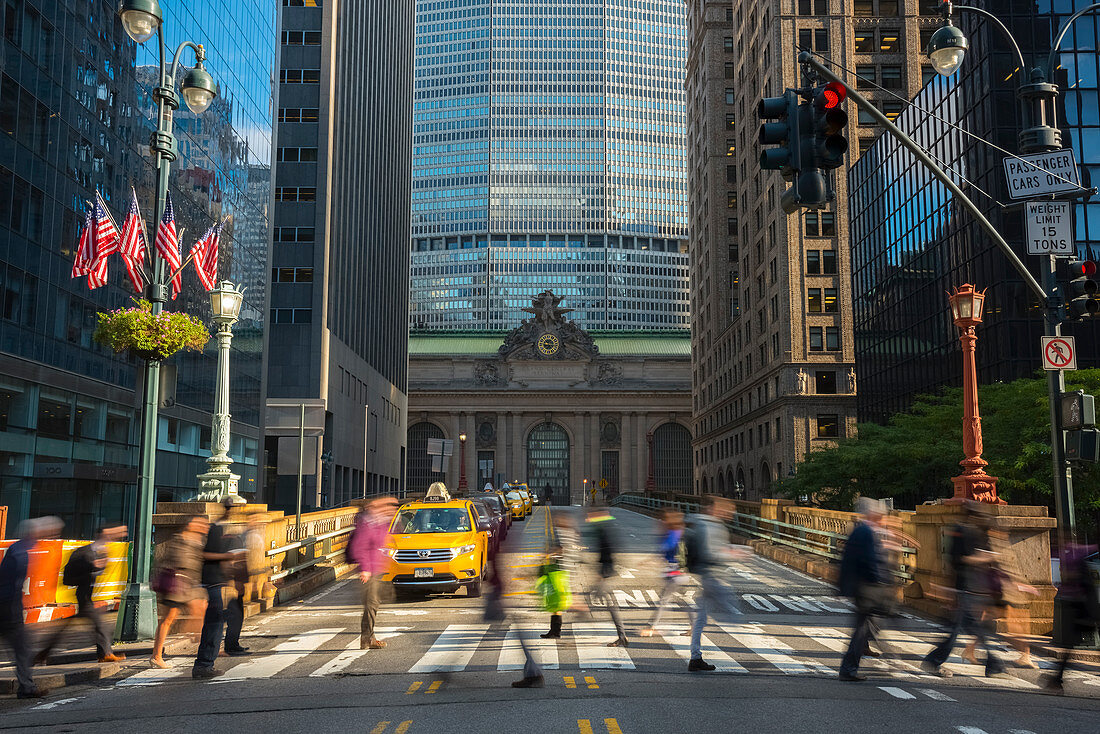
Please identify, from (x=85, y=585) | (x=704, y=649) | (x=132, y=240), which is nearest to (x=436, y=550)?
(x=704, y=649)

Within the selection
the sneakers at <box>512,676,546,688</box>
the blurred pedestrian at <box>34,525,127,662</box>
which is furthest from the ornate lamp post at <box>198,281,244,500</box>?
the sneakers at <box>512,676,546,688</box>

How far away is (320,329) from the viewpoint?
5684cm

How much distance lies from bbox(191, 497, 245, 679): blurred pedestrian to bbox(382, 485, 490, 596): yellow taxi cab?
6164 mm

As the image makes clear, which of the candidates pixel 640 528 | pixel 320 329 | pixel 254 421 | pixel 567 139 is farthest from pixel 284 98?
pixel 567 139

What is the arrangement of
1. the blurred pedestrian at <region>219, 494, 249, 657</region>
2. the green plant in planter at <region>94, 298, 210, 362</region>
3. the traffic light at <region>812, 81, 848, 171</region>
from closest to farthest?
the traffic light at <region>812, 81, 848, 171</region> → the blurred pedestrian at <region>219, 494, 249, 657</region> → the green plant in planter at <region>94, 298, 210, 362</region>

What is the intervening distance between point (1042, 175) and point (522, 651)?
34.1 ft

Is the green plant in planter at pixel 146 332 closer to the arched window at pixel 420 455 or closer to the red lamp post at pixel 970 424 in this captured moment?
the red lamp post at pixel 970 424

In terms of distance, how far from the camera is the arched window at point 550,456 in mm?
121000

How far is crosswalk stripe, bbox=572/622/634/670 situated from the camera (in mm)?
12195

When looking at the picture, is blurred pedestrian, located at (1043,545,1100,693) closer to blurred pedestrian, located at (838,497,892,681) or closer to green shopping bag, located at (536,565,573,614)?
blurred pedestrian, located at (838,497,892,681)

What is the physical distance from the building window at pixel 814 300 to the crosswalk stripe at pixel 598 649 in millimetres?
55478

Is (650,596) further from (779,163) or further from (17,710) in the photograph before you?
(17,710)

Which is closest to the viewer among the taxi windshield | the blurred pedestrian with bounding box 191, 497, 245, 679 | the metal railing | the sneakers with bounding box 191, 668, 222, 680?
the sneakers with bounding box 191, 668, 222, 680

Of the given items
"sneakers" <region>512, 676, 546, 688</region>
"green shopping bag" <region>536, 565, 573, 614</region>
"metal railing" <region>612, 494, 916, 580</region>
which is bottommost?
"sneakers" <region>512, 676, 546, 688</region>
